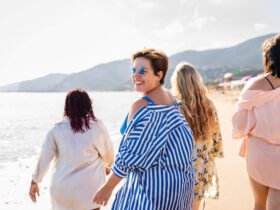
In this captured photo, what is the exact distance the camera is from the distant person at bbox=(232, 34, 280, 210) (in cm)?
290

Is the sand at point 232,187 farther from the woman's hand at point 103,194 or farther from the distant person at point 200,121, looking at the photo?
the woman's hand at point 103,194

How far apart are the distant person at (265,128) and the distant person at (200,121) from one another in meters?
0.73

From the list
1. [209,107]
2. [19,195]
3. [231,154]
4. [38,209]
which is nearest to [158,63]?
[209,107]

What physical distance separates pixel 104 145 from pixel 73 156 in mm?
304

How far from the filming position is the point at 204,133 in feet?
12.5

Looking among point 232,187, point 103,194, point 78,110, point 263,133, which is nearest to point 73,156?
point 78,110

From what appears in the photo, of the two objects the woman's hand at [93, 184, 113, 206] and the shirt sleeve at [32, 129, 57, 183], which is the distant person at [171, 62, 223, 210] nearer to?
the shirt sleeve at [32, 129, 57, 183]

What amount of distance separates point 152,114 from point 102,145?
1.30 metres

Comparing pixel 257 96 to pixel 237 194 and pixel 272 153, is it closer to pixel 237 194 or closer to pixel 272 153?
pixel 272 153

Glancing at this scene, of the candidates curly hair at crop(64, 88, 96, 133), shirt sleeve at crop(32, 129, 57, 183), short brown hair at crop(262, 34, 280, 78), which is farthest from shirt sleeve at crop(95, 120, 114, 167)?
short brown hair at crop(262, 34, 280, 78)

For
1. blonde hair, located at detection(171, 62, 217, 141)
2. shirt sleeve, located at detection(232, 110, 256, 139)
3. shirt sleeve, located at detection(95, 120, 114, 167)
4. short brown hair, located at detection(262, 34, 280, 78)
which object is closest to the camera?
short brown hair, located at detection(262, 34, 280, 78)

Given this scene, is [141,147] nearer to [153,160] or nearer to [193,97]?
[153,160]

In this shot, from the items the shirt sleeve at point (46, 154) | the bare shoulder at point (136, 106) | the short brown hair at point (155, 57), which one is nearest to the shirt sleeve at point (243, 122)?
the short brown hair at point (155, 57)

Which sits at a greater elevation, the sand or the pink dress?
the pink dress
